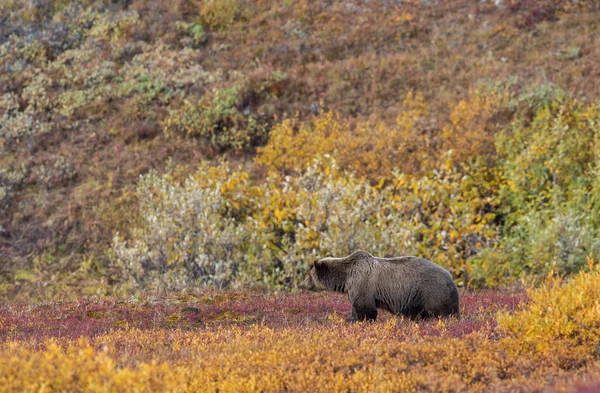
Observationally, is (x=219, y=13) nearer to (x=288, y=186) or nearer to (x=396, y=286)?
(x=288, y=186)

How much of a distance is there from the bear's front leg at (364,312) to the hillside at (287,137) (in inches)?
267

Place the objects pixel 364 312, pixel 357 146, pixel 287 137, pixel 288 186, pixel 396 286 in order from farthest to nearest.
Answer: pixel 287 137 < pixel 357 146 < pixel 288 186 < pixel 364 312 < pixel 396 286

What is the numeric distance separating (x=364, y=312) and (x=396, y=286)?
0.76 m

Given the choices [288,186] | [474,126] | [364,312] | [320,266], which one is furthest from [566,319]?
[474,126]

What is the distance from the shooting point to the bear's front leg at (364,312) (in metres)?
10.6

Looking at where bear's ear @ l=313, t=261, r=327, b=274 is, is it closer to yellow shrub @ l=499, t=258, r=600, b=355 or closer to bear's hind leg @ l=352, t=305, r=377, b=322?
bear's hind leg @ l=352, t=305, r=377, b=322

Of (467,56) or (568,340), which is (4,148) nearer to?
(467,56)

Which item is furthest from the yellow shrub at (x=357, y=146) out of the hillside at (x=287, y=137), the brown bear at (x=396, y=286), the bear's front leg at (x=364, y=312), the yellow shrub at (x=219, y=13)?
the yellow shrub at (x=219, y=13)

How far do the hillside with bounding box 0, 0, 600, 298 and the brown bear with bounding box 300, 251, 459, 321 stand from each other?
21.2ft

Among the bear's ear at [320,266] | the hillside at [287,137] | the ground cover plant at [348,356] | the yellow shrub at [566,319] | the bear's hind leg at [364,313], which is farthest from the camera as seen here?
the hillside at [287,137]

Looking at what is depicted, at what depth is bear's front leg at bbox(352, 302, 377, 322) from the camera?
34.8 feet

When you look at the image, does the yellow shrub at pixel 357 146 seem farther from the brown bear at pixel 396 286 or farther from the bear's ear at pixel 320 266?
the brown bear at pixel 396 286

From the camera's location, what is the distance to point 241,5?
3588 cm

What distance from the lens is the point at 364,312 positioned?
10.7m
